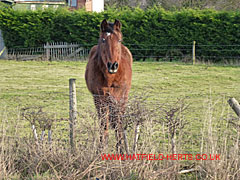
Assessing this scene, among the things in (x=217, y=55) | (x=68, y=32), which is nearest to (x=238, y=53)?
(x=217, y=55)

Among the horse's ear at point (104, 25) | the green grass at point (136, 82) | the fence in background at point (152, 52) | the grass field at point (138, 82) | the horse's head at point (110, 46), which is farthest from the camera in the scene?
the fence in background at point (152, 52)

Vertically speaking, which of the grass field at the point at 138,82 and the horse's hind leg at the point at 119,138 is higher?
the horse's hind leg at the point at 119,138

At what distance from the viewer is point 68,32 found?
70.3 feet

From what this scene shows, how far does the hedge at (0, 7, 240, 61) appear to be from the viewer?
1803 cm

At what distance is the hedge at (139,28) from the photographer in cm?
1803

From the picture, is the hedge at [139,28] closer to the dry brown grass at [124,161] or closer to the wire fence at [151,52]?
the wire fence at [151,52]

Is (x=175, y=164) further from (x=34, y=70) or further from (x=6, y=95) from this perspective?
(x=34, y=70)

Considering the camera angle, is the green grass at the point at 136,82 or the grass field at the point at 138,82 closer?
the grass field at the point at 138,82

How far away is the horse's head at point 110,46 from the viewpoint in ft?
16.9

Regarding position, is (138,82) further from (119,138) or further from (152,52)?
(119,138)

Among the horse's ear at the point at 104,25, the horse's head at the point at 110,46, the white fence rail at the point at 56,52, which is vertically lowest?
the white fence rail at the point at 56,52

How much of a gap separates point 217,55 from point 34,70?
9.88m

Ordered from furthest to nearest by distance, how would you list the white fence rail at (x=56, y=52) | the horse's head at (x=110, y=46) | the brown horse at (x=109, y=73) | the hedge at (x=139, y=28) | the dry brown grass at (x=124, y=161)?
1. the white fence rail at (x=56, y=52)
2. the hedge at (x=139, y=28)
3. the horse's head at (x=110, y=46)
4. the brown horse at (x=109, y=73)
5. the dry brown grass at (x=124, y=161)

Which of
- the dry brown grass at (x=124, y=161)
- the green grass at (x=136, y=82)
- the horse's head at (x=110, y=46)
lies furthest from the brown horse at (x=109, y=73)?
the green grass at (x=136, y=82)
